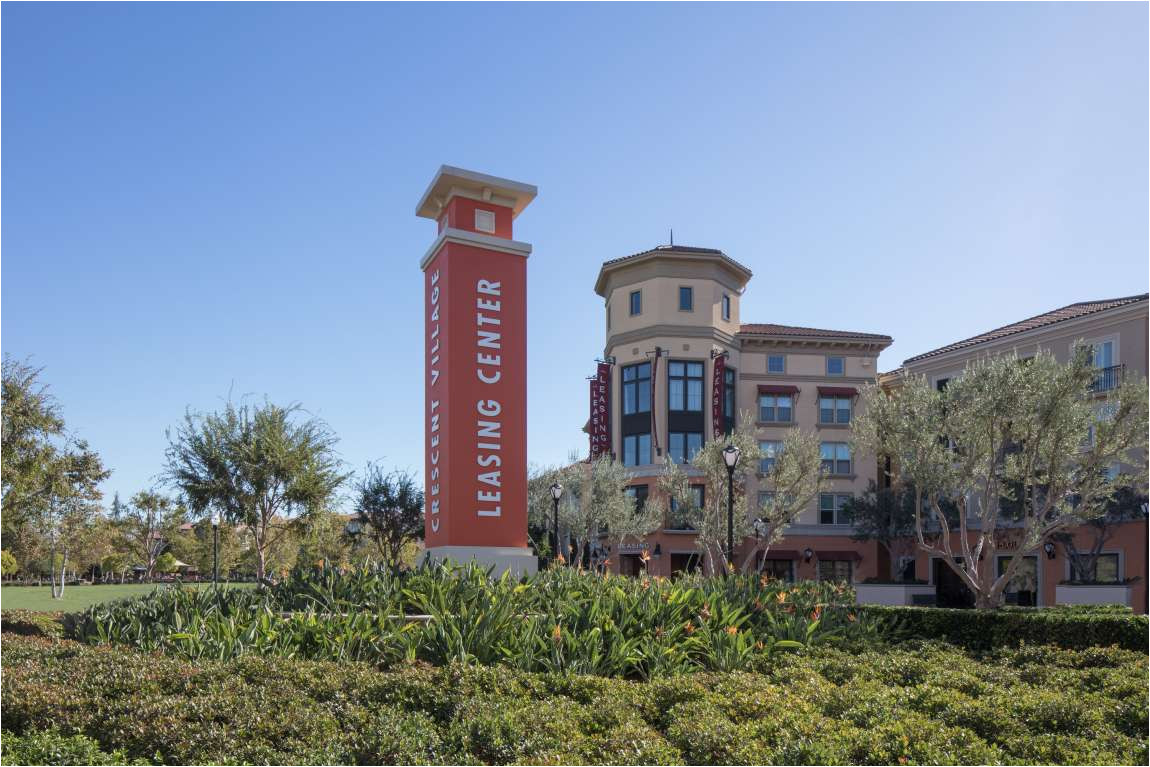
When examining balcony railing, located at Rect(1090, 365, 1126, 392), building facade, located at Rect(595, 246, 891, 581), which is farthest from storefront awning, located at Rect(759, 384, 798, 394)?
balcony railing, located at Rect(1090, 365, 1126, 392)

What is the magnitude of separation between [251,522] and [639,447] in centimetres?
2476

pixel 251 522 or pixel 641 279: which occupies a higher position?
pixel 641 279

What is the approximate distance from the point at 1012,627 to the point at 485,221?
1422cm

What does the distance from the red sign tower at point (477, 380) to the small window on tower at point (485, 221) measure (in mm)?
27

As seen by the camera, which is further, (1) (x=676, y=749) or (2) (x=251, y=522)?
(2) (x=251, y=522)

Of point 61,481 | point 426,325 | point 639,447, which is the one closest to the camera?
point 426,325

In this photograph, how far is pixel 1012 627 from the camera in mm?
17859

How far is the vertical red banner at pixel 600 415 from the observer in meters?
52.8

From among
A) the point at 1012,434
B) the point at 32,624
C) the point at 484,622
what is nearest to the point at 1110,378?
the point at 1012,434

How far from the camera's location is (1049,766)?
9.03 metres

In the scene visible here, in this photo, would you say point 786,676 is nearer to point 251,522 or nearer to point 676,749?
point 676,749

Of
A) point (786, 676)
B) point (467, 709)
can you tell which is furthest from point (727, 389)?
point (467, 709)

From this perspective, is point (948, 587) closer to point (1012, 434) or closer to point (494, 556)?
point (1012, 434)

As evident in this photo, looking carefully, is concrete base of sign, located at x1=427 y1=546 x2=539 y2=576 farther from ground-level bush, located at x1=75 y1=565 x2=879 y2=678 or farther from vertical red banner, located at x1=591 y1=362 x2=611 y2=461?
vertical red banner, located at x1=591 y1=362 x2=611 y2=461
